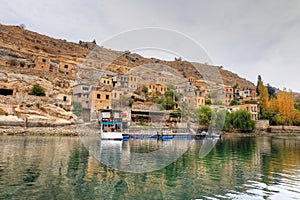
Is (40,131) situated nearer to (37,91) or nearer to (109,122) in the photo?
(37,91)

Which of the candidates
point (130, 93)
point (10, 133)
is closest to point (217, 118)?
point (130, 93)

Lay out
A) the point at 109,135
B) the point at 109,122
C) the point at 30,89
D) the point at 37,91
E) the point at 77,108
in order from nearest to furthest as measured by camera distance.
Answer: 1. the point at 109,135
2. the point at 109,122
3. the point at 37,91
4. the point at 77,108
5. the point at 30,89

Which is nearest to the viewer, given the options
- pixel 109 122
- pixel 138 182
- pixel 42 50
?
pixel 138 182

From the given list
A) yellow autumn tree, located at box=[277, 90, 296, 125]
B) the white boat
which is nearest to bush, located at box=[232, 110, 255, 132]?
yellow autumn tree, located at box=[277, 90, 296, 125]

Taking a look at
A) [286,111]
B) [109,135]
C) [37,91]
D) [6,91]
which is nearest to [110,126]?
[109,135]

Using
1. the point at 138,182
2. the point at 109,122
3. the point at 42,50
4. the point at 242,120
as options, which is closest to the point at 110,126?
the point at 109,122

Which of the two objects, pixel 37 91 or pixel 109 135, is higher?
pixel 37 91

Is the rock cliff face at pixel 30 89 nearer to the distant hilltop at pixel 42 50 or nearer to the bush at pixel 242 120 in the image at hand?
the distant hilltop at pixel 42 50

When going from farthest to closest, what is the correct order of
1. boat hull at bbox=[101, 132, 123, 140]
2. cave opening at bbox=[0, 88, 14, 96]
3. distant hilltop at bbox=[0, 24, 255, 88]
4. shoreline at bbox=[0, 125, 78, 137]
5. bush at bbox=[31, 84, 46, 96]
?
distant hilltop at bbox=[0, 24, 255, 88] → bush at bbox=[31, 84, 46, 96] → cave opening at bbox=[0, 88, 14, 96] → shoreline at bbox=[0, 125, 78, 137] → boat hull at bbox=[101, 132, 123, 140]

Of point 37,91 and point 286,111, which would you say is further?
point 286,111

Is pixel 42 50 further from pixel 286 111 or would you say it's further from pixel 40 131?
pixel 286 111

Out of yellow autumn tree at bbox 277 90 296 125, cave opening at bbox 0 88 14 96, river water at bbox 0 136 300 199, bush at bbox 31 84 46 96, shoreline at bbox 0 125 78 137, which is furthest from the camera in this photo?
yellow autumn tree at bbox 277 90 296 125

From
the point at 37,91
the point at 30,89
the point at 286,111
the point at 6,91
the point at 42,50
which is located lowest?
the point at 286,111

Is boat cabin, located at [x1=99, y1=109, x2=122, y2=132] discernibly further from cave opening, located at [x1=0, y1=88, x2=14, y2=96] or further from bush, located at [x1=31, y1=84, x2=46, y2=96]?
cave opening, located at [x1=0, y1=88, x2=14, y2=96]
